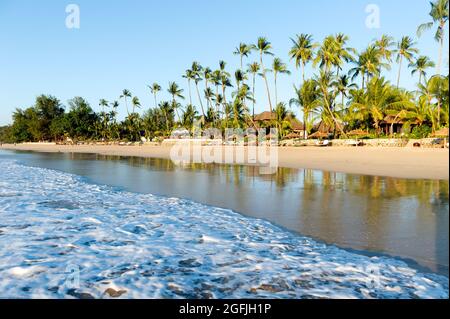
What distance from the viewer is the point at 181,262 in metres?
4.49

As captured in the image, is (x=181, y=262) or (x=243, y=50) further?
(x=243, y=50)

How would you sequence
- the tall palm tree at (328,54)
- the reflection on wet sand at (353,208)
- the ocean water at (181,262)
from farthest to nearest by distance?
the tall palm tree at (328,54), the reflection on wet sand at (353,208), the ocean water at (181,262)

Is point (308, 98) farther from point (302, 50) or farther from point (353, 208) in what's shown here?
point (353, 208)

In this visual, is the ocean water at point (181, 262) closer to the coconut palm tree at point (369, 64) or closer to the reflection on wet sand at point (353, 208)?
the reflection on wet sand at point (353, 208)

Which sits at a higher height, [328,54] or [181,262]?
[328,54]

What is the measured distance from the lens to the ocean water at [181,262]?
363 centimetres

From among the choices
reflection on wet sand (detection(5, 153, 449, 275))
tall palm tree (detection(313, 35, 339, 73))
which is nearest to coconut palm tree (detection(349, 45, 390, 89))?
tall palm tree (detection(313, 35, 339, 73))

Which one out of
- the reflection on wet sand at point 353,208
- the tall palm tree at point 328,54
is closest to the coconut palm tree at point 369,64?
the tall palm tree at point 328,54

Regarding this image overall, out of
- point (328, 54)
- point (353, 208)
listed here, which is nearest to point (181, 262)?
point (353, 208)

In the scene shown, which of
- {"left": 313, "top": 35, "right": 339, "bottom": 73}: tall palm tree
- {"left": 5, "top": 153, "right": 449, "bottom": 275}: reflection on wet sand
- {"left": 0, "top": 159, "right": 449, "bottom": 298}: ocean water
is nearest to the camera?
{"left": 0, "top": 159, "right": 449, "bottom": 298}: ocean water

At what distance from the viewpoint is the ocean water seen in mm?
3635

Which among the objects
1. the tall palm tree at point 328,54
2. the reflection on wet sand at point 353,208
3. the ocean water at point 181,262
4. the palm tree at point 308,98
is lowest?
the ocean water at point 181,262

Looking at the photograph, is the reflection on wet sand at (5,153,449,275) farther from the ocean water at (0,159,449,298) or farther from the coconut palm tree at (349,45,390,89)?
the coconut palm tree at (349,45,390,89)

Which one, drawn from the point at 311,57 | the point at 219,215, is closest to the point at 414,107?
the point at 311,57
